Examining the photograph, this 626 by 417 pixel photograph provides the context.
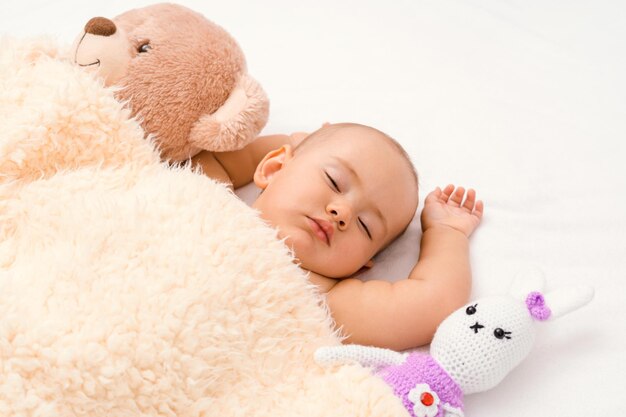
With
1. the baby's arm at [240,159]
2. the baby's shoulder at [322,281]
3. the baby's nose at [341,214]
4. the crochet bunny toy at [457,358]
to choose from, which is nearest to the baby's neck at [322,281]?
the baby's shoulder at [322,281]

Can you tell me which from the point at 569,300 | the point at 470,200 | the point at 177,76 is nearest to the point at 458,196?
the point at 470,200

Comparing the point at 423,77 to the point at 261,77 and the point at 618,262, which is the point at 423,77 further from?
the point at 618,262

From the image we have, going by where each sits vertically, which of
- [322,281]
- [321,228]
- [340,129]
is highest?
[340,129]

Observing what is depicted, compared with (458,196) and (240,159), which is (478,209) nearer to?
(458,196)

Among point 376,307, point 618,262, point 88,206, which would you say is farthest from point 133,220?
point 618,262

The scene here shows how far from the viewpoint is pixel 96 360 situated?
86cm

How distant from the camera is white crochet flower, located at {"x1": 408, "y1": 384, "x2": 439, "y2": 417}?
3.21ft

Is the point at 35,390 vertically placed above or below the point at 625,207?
below

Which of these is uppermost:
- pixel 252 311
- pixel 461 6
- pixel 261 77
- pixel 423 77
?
pixel 461 6

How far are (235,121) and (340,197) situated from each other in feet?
0.86

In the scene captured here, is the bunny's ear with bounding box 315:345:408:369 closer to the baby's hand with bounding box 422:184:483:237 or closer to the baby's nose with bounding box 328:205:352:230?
the baby's nose with bounding box 328:205:352:230

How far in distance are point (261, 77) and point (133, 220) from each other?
2.69ft

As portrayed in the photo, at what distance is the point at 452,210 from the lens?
1364 millimetres

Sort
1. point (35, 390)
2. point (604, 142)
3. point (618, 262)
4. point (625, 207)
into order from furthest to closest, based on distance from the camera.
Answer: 1. point (604, 142)
2. point (625, 207)
3. point (618, 262)
4. point (35, 390)
